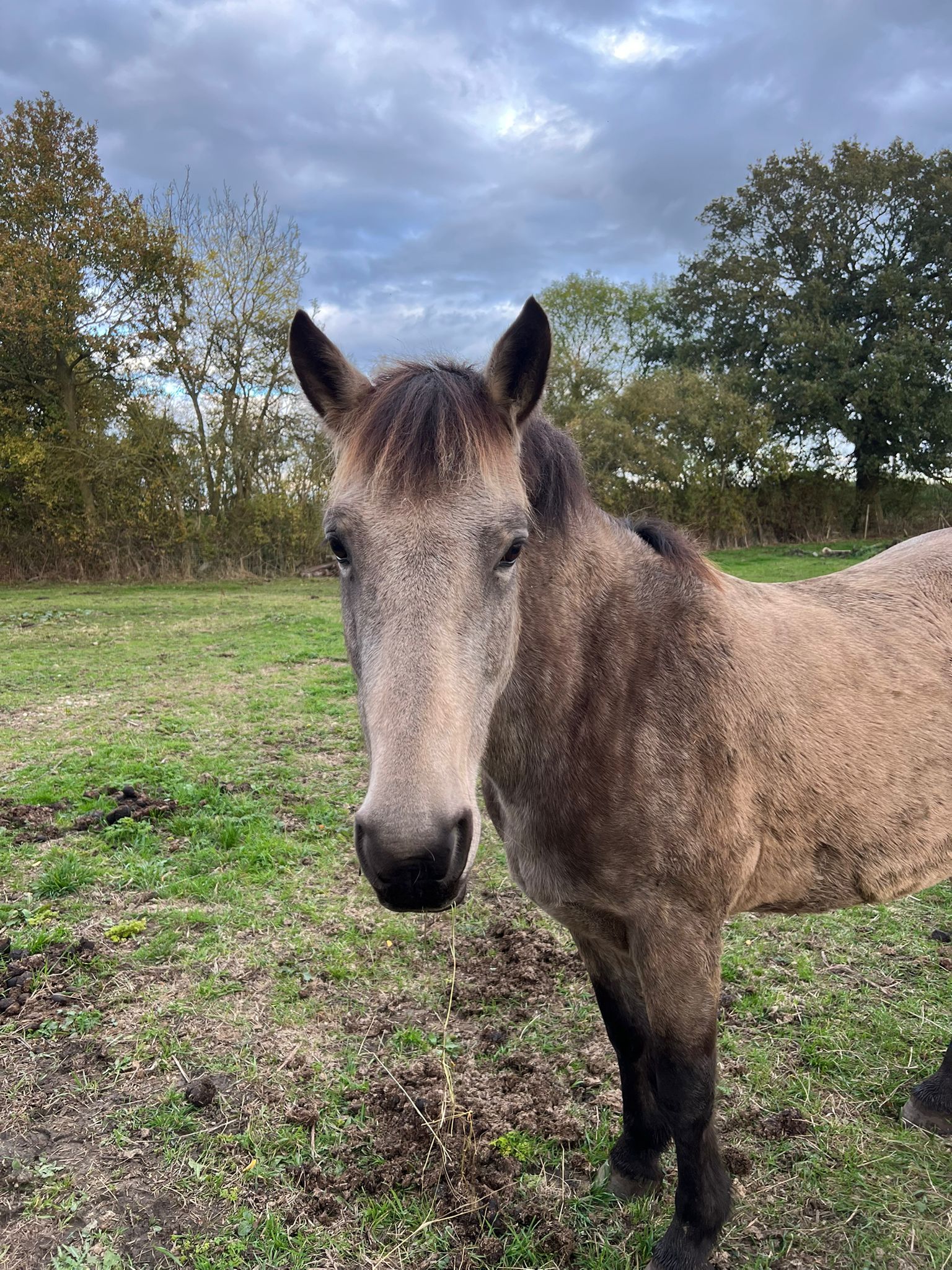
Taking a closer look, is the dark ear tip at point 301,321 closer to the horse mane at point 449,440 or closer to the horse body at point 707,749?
the horse mane at point 449,440

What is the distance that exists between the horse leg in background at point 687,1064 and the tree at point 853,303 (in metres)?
30.3

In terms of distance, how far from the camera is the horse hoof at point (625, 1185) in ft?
8.53

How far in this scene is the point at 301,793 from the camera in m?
5.99

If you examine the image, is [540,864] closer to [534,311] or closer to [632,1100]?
[632,1100]

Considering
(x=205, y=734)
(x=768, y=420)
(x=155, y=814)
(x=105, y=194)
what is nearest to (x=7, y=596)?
(x=105, y=194)

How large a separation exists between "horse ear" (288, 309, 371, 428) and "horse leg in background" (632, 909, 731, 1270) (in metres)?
1.99

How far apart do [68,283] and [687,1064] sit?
2500 cm

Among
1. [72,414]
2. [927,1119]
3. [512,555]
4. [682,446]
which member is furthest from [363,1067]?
[682,446]

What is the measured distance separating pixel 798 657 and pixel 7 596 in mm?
22267

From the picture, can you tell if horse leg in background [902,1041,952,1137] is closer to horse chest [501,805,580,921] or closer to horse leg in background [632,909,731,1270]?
horse leg in background [632,909,731,1270]

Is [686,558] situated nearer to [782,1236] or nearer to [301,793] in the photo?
[782,1236]

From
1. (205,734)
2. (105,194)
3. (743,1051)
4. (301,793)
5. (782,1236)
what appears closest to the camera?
(782,1236)

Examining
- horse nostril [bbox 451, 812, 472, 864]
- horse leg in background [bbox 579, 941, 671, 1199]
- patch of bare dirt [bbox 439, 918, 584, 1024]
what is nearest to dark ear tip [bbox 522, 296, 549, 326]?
horse nostril [bbox 451, 812, 472, 864]

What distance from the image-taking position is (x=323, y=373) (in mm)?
2262
